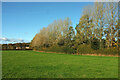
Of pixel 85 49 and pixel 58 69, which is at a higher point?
pixel 85 49

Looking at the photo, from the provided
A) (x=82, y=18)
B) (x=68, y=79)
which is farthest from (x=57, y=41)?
(x=68, y=79)

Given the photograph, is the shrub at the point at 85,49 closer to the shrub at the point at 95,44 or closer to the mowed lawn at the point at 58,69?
the shrub at the point at 95,44

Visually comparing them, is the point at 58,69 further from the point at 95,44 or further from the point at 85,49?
the point at 85,49

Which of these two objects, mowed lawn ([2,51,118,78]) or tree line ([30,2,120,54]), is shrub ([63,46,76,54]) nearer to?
tree line ([30,2,120,54])

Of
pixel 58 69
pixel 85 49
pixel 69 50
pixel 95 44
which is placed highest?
pixel 95 44

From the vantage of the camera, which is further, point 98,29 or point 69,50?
point 69,50

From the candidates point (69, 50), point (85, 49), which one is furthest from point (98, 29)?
point (69, 50)

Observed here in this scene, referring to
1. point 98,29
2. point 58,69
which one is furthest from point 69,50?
point 58,69

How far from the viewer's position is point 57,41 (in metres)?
34.3

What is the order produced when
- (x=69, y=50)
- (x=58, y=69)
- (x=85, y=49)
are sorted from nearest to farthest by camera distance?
(x=58, y=69) → (x=85, y=49) → (x=69, y=50)

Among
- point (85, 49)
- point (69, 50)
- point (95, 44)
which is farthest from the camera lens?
point (69, 50)

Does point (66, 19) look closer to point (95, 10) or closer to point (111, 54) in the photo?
point (95, 10)

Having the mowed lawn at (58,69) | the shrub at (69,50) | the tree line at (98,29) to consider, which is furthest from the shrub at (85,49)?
the mowed lawn at (58,69)

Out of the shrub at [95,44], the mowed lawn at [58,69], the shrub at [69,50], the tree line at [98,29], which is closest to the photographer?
the mowed lawn at [58,69]
